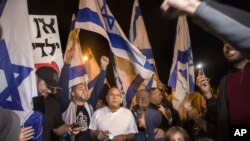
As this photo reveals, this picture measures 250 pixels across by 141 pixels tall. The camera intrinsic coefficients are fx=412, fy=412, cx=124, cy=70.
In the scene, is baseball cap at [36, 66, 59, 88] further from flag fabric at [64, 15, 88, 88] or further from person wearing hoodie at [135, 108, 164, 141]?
person wearing hoodie at [135, 108, 164, 141]

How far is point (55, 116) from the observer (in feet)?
13.4

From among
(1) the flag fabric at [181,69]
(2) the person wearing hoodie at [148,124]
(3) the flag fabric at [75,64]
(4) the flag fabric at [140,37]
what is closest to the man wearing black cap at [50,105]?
(3) the flag fabric at [75,64]

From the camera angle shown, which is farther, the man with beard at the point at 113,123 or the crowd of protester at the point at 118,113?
the man with beard at the point at 113,123

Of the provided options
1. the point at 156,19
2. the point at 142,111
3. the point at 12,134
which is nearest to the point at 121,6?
the point at 156,19

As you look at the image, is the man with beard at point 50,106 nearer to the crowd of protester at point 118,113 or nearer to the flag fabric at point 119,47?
the crowd of protester at point 118,113

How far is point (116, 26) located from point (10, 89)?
6.71ft

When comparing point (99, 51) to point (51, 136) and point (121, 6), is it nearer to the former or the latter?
point (121, 6)

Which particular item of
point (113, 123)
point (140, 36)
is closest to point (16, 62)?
point (113, 123)

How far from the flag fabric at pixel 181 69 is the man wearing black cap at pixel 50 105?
2.81m

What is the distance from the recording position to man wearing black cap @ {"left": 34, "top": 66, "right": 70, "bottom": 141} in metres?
4.01

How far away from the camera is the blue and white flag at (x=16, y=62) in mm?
3383

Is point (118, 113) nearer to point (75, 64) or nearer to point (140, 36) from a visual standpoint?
point (75, 64)

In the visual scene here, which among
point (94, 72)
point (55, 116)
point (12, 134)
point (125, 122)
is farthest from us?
point (94, 72)

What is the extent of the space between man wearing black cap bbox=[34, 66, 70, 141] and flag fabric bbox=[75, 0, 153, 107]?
1044mm
